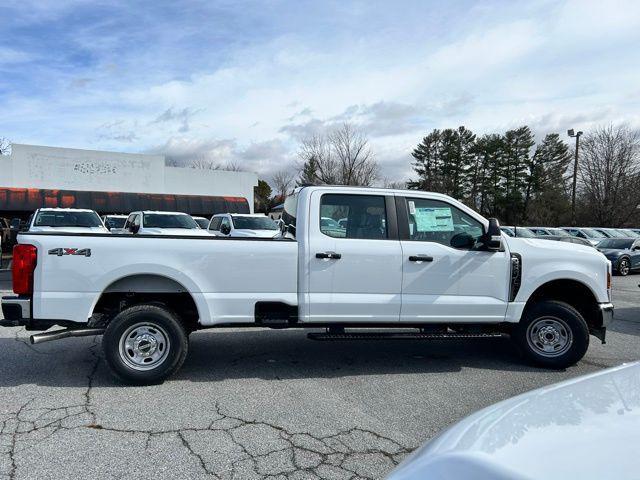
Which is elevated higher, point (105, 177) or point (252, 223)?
point (105, 177)

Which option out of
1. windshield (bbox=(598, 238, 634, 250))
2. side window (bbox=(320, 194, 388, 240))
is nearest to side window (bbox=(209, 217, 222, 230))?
side window (bbox=(320, 194, 388, 240))

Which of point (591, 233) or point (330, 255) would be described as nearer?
point (330, 255)

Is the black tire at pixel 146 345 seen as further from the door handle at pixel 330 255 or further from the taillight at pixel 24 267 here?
the door handle at pixel 330 255

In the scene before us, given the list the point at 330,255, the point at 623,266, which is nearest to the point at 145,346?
the point at 330,255

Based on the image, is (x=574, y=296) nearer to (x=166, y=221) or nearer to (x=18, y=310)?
(x=18, y=310)

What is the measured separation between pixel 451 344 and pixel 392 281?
2.26 m

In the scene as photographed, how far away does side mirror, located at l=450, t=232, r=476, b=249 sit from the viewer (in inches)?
218

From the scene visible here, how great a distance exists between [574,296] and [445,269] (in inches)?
75.6

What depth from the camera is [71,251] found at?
16.2 feet

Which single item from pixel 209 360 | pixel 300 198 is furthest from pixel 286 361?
pixel 300 198

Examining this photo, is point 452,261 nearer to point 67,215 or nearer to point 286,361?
point 286,361

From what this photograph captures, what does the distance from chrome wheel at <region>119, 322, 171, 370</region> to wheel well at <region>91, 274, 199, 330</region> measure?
0.31 metres

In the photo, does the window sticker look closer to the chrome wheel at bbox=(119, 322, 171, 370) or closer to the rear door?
the rear door

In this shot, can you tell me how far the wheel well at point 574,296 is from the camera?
5.94 m
